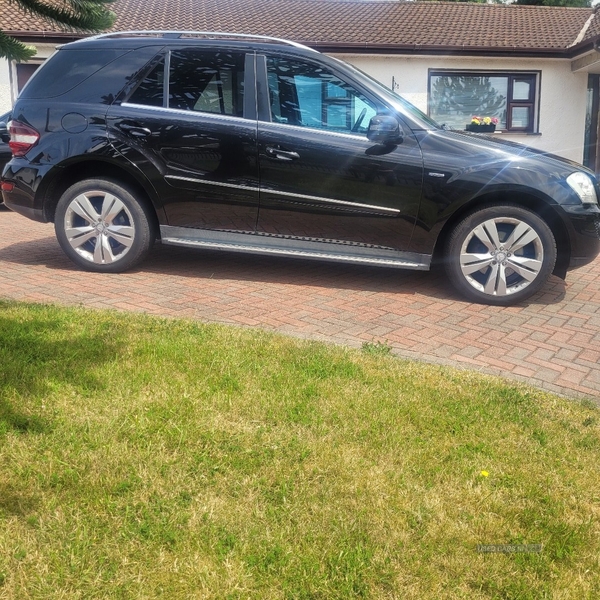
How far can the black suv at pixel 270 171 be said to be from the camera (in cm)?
548

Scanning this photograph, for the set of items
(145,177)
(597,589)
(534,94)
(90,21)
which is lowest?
(597,589)

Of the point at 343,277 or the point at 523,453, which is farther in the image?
the point at 343,277

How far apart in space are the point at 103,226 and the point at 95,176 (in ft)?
1.48

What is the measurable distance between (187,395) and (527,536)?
1.70 meters

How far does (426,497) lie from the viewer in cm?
266

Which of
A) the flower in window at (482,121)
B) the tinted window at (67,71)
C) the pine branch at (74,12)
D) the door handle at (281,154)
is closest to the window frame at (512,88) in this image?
the flower in window at (482,121)

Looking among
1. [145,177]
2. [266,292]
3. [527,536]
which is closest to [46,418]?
[527,536]

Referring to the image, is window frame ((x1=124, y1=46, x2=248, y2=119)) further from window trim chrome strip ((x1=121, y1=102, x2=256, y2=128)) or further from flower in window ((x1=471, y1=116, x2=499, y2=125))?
flower in window ((x1=471, y1=116, x2=499, y2=125))

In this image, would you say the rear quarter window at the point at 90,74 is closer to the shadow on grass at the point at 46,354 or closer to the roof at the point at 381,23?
the shadow on grass at the point at 46,354

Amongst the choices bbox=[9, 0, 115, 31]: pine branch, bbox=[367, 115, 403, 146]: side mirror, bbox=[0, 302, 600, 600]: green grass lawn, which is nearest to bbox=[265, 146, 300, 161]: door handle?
bbox=[367, 115, 403, 146]: side mirror

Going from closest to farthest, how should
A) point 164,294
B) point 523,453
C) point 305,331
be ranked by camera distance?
point 523,453 → point 305,331 → point 164,294

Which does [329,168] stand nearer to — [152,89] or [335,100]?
[335,100]

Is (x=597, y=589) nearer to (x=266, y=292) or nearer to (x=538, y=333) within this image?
(x=538, y=333)

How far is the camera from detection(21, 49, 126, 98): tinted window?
6059 mm
